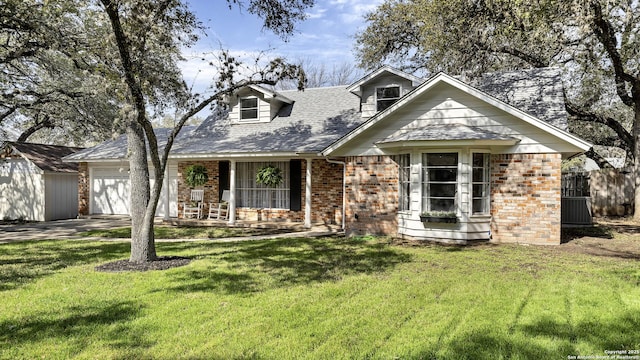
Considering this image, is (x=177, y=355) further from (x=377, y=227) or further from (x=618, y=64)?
(x=618, y=64)

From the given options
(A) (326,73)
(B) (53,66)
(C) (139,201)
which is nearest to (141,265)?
(C) (139,201)

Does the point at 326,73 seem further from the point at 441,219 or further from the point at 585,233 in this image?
the point at 441,219

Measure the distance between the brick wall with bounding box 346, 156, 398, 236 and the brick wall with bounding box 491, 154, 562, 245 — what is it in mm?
2617

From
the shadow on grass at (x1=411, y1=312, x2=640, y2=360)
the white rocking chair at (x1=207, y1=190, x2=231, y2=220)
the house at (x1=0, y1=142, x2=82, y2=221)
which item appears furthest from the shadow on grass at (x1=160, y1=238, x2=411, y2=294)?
the house at (x1=0, y1=142, x2=82, y2=221)

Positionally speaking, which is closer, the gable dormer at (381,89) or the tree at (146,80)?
the tree at (146,80)

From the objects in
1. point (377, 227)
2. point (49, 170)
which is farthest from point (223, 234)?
point (49, 170)

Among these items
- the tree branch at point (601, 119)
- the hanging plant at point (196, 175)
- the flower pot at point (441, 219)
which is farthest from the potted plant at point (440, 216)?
the tree branch at point (601, 119)

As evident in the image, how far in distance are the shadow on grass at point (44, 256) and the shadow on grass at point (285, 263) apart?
93.2 inches

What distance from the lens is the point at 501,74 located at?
13359 millimetres

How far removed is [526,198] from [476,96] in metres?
2.86

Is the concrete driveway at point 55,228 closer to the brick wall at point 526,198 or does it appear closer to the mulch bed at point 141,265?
the mulch bed at point 141,265

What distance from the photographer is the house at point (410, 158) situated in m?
9.91

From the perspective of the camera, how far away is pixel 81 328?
177 inches

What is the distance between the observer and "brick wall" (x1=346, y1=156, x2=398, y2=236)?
1122 centimetres
